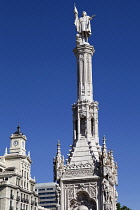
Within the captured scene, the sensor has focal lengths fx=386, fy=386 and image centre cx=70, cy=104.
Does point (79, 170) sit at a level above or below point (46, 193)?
below

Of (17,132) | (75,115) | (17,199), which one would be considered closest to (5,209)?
(17,199)

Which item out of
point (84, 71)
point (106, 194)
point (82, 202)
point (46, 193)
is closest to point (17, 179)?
point (84, 71)

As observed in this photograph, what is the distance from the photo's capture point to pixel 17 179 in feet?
250

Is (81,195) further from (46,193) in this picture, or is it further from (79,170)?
(46,193)

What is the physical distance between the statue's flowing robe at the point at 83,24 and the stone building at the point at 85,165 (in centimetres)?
265

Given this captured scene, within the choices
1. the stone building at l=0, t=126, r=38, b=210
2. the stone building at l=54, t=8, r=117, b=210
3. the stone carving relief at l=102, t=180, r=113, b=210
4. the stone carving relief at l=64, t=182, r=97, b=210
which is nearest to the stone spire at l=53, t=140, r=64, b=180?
the stone building at l=54, t=8, r=117, b=210

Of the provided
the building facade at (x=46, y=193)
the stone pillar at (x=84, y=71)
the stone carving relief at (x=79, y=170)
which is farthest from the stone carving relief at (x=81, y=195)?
the building facade at (x=46, y=193)

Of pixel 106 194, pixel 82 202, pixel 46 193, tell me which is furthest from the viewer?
pixel 46 193

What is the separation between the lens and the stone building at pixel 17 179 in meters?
73.0

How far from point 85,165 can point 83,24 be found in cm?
1239

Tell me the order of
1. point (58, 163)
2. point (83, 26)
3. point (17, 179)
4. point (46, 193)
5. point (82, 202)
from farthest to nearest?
1. point (46, 193)
2. point (17, 179)
3. point (83, 26)
4. point (58, 163)
5. point (82, 202)

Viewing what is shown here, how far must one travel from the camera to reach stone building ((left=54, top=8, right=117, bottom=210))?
89.1 ft

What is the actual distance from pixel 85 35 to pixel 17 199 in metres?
50.2

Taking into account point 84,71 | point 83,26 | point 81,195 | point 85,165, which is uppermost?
point 83,26
